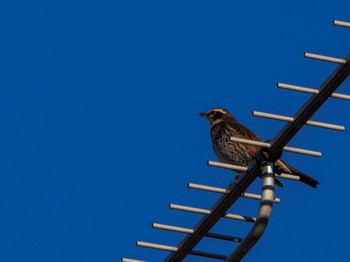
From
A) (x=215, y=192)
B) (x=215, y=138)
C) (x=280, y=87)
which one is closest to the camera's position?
(x=280, y=87)

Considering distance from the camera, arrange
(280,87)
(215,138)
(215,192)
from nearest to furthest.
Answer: (280,87), (215,192), (215,138)

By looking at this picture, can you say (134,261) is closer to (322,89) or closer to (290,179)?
(290,179)

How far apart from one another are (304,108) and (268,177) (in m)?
0.48

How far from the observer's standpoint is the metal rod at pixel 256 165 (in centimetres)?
627

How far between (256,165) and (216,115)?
19.1 feet

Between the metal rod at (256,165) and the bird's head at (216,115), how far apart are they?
5.02 meters

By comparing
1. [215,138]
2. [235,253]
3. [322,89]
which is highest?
[215,138]

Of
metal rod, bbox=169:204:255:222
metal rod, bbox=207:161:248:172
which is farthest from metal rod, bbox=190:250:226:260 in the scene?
metal rod, bbox=207:161:248:172

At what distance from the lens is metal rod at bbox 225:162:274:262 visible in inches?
233

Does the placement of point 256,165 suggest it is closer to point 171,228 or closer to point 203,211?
point 203,211

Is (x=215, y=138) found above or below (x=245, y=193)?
above

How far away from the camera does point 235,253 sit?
19.9 ft

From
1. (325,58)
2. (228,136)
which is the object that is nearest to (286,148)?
(325,58)

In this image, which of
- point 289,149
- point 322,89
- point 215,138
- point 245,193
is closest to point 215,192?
point 245,193
